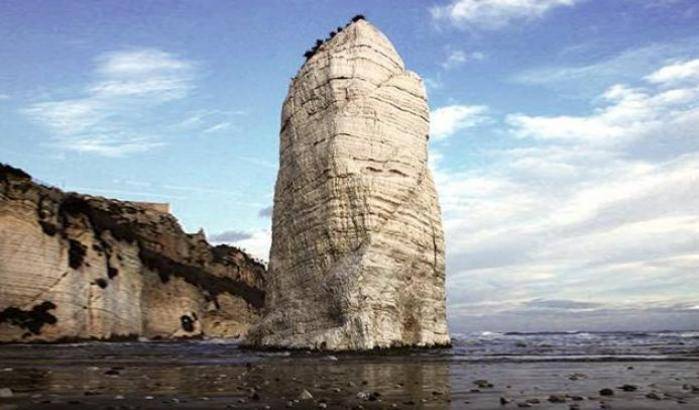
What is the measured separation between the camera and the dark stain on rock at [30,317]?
1480 inches

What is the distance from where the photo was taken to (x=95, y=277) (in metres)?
44.5

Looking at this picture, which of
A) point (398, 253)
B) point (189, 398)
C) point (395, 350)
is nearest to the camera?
point (189, 398)

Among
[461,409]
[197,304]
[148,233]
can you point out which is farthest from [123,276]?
[461,409]

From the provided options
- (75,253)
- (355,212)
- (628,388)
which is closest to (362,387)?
(628,388)

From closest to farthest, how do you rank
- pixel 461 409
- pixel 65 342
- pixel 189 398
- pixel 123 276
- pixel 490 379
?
pixel 461 409
pixel 189 398
pixel 490 379
pixel 65 342
pixel 123 276

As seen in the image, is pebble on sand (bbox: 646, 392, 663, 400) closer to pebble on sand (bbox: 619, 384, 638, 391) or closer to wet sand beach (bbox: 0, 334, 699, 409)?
wet sand beach (bbox: 0, 334, 699, 409)

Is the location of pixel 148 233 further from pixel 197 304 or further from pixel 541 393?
pixel 541 393

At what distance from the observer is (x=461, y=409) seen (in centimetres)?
739

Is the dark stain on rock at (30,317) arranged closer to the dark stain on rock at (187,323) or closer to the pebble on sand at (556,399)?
the dark stain on rock at (187,323)

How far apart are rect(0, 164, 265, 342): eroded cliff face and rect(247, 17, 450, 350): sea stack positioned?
18.2 m

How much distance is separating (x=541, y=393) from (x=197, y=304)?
5611 cm

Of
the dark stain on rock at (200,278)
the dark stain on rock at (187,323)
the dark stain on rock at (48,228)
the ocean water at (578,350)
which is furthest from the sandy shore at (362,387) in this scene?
the dark stain on rock at (187,323)

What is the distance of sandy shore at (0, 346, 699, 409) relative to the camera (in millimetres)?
7921

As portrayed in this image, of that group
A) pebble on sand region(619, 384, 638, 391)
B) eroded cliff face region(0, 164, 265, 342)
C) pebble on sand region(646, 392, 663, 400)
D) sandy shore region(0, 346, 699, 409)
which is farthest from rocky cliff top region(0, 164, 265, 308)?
pebble on sand region(646, 392, 663, 400)
